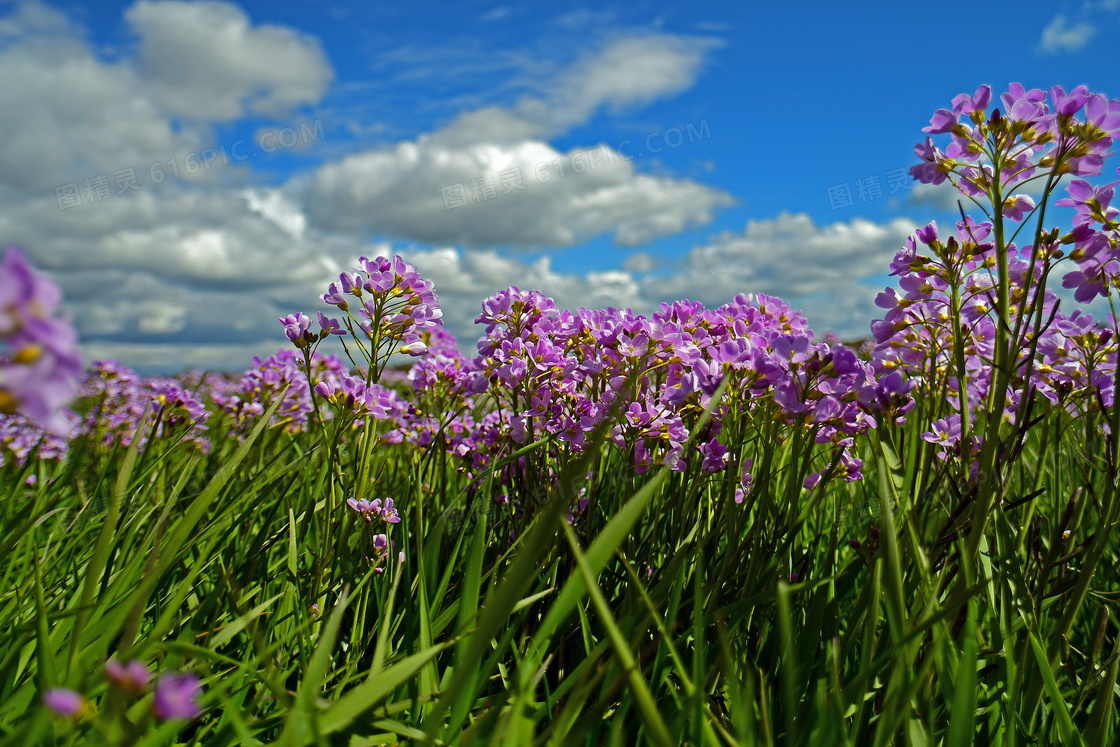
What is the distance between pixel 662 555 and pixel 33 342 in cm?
233

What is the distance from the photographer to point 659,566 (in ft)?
8.25

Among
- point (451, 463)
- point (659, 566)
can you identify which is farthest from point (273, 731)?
point (451, 463)

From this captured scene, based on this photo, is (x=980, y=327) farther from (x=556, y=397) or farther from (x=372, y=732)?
(x=372, y=732)

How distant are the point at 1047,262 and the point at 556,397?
173cm

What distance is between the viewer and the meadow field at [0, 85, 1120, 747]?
1265mm

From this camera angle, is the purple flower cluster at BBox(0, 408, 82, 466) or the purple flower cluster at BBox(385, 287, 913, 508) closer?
the purple flower cluster at BBox(385, 287, 913, 508)

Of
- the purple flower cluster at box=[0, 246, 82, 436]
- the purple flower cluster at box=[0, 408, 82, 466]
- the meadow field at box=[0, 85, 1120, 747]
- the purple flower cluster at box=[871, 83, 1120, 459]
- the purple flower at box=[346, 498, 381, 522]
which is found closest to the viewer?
the purple flower cluster at box=[0, 246, 82, 436]

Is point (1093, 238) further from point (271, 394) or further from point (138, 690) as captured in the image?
point (271, 394)

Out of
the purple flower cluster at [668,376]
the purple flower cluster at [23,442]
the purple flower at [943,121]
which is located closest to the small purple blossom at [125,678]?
the purple flower cluster at [668,376]

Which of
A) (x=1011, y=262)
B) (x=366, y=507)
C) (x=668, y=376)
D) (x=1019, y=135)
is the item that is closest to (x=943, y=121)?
(x=1019, y=135)

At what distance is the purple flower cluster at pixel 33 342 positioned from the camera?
0.66 m

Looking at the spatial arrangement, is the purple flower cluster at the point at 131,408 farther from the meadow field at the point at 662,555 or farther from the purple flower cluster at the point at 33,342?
the purple flower cluster at the point at 33,342

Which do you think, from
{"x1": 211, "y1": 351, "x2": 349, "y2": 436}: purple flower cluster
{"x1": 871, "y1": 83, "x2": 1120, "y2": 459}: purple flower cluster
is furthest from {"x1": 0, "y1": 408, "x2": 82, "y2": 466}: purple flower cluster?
{"x1": 871, "y1": 83, "x2": 1120, "y2": 459}: purple flower cluster

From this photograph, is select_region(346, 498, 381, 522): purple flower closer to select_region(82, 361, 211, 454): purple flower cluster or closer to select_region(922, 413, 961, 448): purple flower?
select_region(82, 361, 211, 454): purple flower cluster
